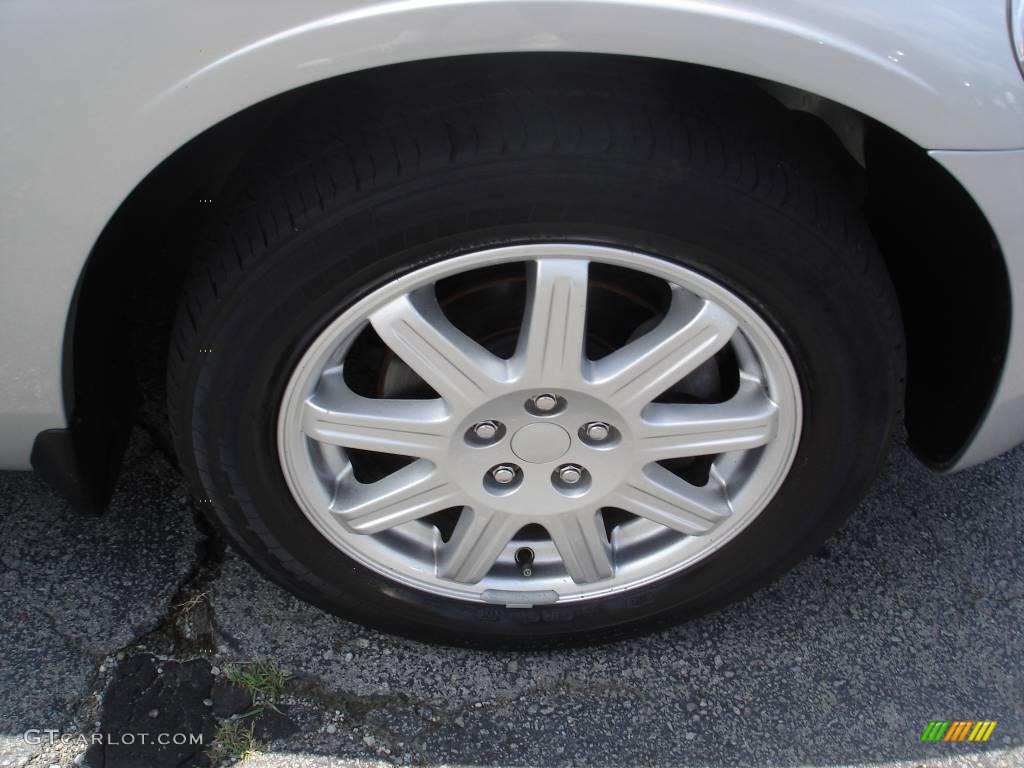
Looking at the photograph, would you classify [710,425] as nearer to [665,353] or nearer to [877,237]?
[665,353]

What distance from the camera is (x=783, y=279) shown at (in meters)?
1.32

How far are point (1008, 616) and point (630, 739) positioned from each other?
2.69 ft

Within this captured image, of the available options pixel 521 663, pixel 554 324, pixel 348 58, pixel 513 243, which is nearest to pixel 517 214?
pixel 513 243

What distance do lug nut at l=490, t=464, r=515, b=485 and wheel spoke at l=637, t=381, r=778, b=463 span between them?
211mm

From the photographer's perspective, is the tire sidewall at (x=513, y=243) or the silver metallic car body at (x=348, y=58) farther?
the tire sidewall at (x=513, y=243)

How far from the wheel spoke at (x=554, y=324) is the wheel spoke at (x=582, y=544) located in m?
0.30

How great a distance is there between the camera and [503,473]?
1550mm

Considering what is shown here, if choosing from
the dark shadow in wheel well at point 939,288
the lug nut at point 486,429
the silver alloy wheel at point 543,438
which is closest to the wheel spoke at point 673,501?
the silver alloy wheel at point 543,438

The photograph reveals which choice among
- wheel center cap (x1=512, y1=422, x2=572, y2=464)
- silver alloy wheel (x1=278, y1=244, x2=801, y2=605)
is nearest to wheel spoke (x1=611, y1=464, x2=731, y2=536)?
silver alloy wheel (x1=278, y1=244, x2=801, y2=605)

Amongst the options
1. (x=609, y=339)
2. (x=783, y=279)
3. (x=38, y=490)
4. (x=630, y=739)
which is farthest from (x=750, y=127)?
(x=38, y=490)

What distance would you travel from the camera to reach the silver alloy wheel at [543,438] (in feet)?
4.42

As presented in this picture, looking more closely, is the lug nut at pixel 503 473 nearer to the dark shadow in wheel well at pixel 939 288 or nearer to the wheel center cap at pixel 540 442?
the wheel center cap at pixel 540 442

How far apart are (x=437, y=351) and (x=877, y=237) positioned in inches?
33.5

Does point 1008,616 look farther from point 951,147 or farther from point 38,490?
point 38,490
